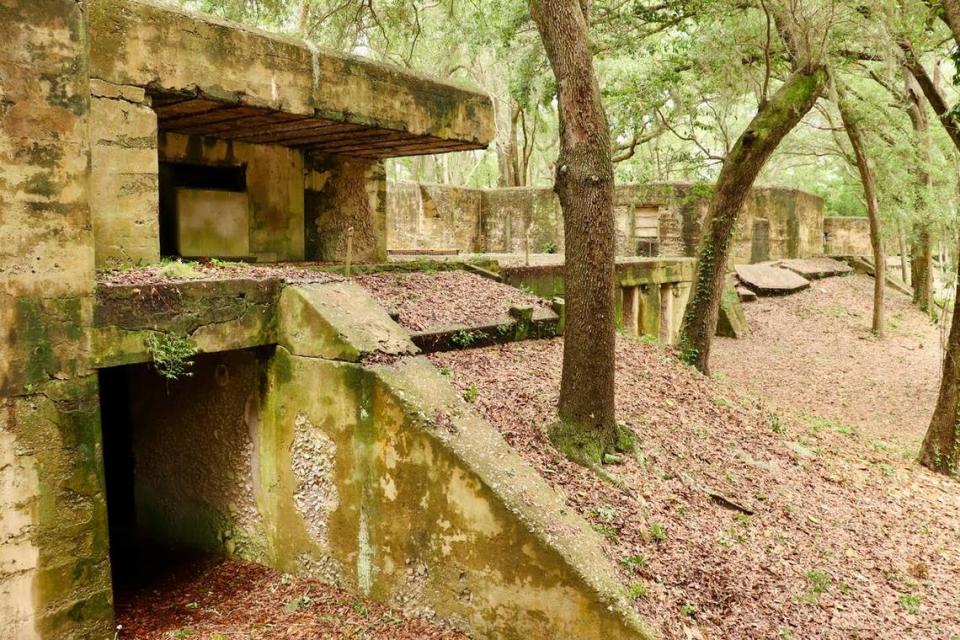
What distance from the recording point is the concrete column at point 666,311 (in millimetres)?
13758

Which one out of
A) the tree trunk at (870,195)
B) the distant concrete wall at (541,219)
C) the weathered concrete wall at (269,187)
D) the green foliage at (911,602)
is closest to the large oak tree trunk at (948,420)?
the green foliage at (911,602)

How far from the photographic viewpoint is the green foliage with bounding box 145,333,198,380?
4.89m

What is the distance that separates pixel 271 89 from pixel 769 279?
15598 mm

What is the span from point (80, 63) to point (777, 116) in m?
7.38

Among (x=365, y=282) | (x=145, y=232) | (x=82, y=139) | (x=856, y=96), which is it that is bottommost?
(x=365, y=282)

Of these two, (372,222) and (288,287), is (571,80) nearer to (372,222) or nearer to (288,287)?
(288,287)

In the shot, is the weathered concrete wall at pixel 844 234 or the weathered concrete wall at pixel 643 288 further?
the weathered concrete wall at pixel 844 234

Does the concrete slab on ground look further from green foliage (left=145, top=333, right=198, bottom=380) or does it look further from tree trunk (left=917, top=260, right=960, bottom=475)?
green foliage (left=145, top=333, right=198, bottom=380)

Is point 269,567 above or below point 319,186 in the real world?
below

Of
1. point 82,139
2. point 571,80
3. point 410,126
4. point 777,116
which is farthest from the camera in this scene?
point 777,116

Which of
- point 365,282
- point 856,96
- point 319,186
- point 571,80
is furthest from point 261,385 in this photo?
point 856,96

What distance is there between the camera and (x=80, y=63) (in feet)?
14.8

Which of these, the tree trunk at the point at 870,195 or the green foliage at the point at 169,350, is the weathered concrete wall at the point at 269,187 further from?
the tree trunk at the point at 870,195

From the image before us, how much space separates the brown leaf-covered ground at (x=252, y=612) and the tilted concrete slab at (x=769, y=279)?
1594 cm
